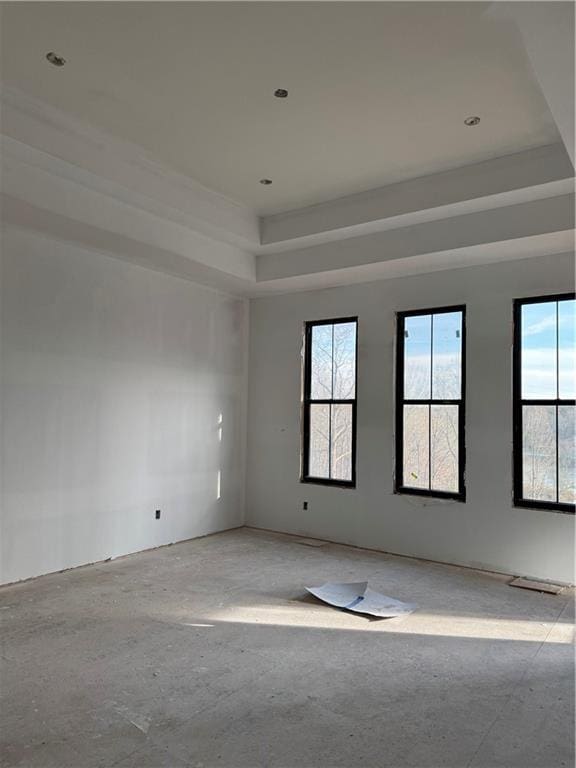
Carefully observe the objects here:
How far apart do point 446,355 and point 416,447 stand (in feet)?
Answer: 3.26

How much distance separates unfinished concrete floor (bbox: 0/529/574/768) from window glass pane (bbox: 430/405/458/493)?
0.98 m

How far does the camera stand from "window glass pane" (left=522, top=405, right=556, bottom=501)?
4934 millimetres

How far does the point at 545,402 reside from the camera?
16.3 ft

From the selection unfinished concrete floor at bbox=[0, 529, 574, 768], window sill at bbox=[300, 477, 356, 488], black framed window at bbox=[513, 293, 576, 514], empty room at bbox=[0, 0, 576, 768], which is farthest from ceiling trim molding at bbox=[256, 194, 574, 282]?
unfinished concrete floor at bbox=[0, 529, 574, 768]

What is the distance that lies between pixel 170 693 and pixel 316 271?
13.6ft

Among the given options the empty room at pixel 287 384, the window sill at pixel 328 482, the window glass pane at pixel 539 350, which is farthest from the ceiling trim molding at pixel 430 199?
the window sill at pixel 328 482

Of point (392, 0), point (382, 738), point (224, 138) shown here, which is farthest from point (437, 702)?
point (224, 138)

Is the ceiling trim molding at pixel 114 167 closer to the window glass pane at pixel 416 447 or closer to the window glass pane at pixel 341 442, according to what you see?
the window glass pane at pixel 341 442

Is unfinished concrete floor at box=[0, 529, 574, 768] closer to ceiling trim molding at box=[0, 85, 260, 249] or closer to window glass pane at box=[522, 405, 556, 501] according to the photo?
window glass pane at box=[522, 405, 556, 501]

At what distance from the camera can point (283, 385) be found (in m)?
6.72

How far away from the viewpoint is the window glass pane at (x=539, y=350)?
5000 millimetres

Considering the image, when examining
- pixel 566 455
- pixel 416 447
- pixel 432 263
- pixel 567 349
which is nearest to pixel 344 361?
pixel 416 447

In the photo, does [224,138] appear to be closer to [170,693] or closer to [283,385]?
[283,385]

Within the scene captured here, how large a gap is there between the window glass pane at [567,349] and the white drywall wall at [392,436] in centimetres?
21
